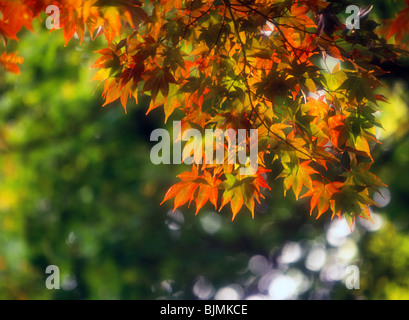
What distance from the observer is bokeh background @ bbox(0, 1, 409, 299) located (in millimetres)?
5379

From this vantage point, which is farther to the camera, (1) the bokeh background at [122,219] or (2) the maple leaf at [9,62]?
(1) the bokeh background at [122,219]

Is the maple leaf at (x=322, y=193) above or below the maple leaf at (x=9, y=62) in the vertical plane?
below

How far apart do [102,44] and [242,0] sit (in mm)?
3181

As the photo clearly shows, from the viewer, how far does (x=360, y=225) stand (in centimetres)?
560

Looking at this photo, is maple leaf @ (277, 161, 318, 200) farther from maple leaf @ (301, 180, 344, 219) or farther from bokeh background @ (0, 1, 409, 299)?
bokeh background @ (0, 1, 409, 299)

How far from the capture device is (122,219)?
5402mm

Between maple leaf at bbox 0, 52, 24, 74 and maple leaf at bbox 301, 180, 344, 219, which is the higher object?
maple leaf at bbox 0, 52, 24, 74

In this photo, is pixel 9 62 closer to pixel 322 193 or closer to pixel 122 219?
pixel 322 193

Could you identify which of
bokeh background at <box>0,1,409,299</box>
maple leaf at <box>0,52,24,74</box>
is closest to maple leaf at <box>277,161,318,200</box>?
maple leaf at <box>0,52,24,74</box>

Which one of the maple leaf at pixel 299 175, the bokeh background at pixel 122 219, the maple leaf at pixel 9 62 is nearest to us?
the maple leaf at pixel 299 175

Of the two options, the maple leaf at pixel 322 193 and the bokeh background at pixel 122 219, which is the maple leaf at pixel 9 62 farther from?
the bokeh background at pixel 122 219

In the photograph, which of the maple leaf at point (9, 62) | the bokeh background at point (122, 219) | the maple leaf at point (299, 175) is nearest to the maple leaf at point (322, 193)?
the maple leaf at point (299, 175)

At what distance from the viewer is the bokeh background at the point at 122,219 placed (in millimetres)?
5379
